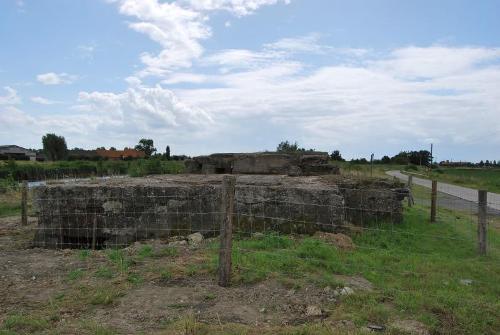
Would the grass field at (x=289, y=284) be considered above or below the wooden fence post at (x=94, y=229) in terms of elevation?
below

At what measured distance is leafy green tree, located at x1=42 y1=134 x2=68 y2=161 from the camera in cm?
8112

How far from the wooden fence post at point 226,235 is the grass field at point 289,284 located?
0.16 m

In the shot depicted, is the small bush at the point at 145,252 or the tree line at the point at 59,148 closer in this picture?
the small bush at the point at 145,252

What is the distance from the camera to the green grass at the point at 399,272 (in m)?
4.78

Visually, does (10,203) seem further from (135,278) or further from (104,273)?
(135,278)

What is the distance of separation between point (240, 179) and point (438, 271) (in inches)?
180

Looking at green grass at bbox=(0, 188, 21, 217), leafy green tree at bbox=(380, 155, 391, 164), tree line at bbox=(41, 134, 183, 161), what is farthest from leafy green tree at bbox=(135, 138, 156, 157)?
green grass at bbox=(0, 188, 21, 217)

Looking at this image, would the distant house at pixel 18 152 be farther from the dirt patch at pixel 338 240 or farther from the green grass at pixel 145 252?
the dirt patch at pixel 338 240

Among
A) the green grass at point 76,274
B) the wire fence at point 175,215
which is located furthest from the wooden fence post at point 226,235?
the wire fence at point 175,215

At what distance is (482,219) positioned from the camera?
743 cm

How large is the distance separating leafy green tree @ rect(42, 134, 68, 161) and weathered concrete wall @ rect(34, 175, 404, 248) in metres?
78.2

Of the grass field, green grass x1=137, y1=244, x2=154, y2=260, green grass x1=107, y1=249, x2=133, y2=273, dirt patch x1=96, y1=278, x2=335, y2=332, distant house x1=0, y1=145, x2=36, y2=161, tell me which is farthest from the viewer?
distant house x1=0, y1=145, x2=36, y2=161

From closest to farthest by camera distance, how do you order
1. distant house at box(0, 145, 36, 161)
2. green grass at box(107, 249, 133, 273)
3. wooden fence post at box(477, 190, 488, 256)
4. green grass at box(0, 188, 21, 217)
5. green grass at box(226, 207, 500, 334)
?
1. green grass at box(226, 207, 500, 334)
2. green grass at box(107, 249, 133, 273)
3. wooden fence post at box(477, 190, 488, 256)
4. green grass at box(0, 188, 21, 217)
5. distant house at box(0, 145, 36, 161)

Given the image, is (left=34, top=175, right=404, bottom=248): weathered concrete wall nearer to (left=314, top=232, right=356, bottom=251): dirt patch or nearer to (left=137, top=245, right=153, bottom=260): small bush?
(left=314, top=232, right=356, bottom=251): dirt patch
